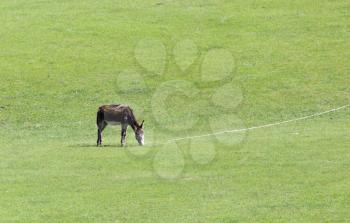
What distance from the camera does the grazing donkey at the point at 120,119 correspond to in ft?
112

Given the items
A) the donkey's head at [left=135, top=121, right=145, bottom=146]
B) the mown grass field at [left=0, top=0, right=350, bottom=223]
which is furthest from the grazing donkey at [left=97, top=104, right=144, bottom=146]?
the mown grass field at [left=0, top=0, right=350, bottom=223]

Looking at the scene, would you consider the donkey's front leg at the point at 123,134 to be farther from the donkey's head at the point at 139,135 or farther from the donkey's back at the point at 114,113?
the donkey's head at the point at 139,135

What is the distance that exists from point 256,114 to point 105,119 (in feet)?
29.8

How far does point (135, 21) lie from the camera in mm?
54156

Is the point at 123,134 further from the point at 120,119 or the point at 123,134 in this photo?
the point at 120,119

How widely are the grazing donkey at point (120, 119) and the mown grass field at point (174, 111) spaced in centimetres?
60

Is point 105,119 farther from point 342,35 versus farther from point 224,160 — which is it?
point 342,35

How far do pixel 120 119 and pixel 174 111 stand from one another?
8.00m

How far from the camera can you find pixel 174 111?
4203 cm

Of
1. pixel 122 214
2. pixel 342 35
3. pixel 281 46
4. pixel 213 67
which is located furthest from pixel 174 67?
pixel 122 214

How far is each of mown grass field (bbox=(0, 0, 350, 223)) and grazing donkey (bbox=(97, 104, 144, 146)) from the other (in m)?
0.60

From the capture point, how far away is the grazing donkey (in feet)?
112

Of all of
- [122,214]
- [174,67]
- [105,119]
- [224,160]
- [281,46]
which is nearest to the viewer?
[122,214]

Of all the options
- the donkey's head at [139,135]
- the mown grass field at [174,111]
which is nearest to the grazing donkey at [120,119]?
the donkey's head at [139,135]
